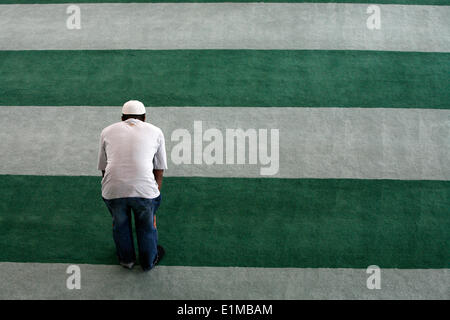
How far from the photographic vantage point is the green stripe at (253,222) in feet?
12.6

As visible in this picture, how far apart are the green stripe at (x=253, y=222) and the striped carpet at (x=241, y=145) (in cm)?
1

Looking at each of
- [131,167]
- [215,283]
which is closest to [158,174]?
[131,167]

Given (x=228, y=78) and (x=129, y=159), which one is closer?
(x=129, y=159)

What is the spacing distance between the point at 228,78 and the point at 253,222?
2047mm

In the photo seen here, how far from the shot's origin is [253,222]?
162 inches

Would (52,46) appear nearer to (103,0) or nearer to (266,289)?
(103,0)

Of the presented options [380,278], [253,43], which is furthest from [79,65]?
[380,278]

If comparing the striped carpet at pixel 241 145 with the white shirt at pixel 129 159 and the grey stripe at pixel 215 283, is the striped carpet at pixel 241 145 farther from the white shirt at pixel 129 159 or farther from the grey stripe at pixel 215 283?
the white shirt at pixel 129 159

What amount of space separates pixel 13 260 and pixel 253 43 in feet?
12.7

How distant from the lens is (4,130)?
4895mm

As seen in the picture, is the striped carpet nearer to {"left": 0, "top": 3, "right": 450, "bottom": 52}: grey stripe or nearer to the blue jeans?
{"left": 0, "top": 3, "right": 450, "bottom": 52}: grey stripe

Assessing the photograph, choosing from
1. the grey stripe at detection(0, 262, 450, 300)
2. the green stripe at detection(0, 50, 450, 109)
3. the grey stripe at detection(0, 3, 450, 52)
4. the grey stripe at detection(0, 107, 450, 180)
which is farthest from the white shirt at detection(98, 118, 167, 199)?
the grey stripe at detection(0, 3, 450, 52)

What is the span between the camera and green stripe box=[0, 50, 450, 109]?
508 cm

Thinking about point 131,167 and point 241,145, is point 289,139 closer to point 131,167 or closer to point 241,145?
point 241,145
